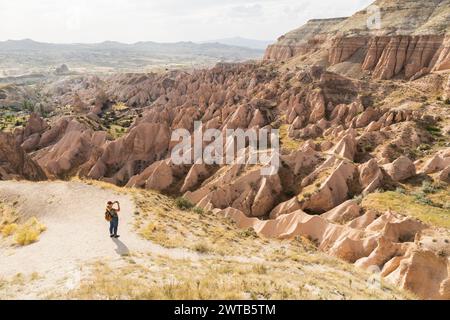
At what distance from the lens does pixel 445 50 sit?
6525 centimetres

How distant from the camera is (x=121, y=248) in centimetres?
1384

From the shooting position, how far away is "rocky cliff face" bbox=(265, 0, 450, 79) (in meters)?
69.1

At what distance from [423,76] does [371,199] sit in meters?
50.5

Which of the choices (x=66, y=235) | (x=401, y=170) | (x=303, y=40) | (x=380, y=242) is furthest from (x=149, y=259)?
(x=303, y=40)

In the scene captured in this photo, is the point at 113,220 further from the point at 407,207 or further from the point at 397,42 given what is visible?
the point at 397,42

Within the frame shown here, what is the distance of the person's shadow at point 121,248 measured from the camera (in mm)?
13277

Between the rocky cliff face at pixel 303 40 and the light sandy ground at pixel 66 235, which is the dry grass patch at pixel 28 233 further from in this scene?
the rocky cliff face at pixel 303 40

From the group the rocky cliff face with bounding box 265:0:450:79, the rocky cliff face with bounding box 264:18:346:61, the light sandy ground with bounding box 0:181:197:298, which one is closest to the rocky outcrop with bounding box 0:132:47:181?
the light sandy ground with bounding box 0:181:197:298

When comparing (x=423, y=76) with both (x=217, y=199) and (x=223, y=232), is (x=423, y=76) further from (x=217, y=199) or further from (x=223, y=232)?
(x=223, y=232)

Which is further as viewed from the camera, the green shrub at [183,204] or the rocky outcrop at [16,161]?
the rocky outcrop at [16,161]

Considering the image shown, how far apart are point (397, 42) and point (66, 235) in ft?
253

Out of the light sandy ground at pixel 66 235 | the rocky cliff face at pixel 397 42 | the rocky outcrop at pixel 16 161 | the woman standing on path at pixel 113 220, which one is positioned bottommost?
the rocky outcrop at pixel 16 161

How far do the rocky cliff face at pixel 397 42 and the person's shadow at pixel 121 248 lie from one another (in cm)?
6770

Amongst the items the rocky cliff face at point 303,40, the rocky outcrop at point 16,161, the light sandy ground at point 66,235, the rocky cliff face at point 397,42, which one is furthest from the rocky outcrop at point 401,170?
the rocky cliff face at point 303,40
